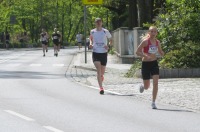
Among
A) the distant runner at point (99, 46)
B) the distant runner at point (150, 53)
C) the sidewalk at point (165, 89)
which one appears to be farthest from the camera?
the distant runner at point (99, 46)

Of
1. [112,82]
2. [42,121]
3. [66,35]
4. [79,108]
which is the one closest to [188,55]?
[112,82]

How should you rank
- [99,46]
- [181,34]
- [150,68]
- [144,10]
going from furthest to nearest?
[144,10] < [181,34] < [99,46] < [150,68]

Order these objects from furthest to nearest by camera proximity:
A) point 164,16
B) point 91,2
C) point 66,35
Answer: point 66,35
point 91,2
point 164,16

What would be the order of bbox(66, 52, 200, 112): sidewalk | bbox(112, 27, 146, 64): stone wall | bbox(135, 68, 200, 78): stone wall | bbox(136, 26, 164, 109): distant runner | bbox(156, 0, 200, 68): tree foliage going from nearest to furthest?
bbox(136, 26, 164, 109): distant runner → bbox(66, 52, 200, 112): sidewalk → bbox(135, 68, 200, 78): stone wall → bbox(156, 0, 200, 68): tree foliage → bbox(112, 27, 146, 64): stone wall

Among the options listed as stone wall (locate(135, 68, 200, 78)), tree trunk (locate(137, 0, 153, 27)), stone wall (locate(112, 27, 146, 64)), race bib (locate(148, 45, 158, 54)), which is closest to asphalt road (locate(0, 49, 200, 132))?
race bib (locate(148, 45, 158, 54))

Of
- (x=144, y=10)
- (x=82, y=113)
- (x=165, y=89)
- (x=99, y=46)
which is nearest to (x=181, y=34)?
(x=165, y=89)

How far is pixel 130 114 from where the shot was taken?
12.0 m

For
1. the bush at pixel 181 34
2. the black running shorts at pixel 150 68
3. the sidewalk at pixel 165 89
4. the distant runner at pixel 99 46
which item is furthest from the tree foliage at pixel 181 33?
the black running shorts at pixel 150 68

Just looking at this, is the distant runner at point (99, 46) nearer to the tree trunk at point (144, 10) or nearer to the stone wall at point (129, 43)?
the stone wall at point (129, 43)

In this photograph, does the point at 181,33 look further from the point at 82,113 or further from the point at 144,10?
the point at 82,113

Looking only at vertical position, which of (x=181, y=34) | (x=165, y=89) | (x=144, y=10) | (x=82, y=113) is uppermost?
(x=144, y=10)

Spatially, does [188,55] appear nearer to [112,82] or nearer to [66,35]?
[112,82]

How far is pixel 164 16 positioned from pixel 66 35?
9147cm

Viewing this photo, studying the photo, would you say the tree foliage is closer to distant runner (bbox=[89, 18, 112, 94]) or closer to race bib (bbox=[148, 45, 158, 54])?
distant runner (bbox=[89, 18, 112, 94])
